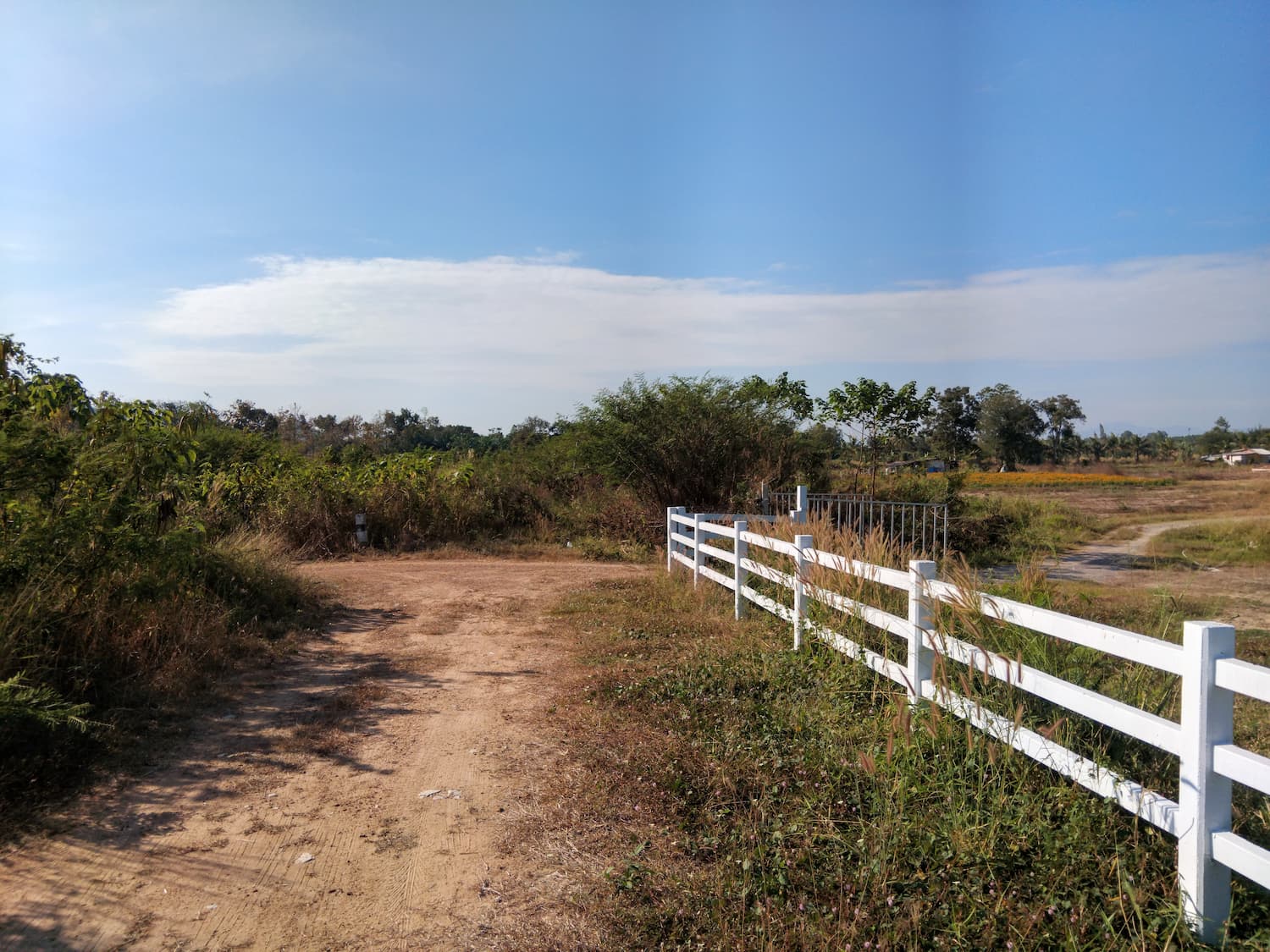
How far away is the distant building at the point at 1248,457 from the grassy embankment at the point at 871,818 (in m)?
79.6

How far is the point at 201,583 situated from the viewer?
→ 8.65m

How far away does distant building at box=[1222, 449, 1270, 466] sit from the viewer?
233 ft

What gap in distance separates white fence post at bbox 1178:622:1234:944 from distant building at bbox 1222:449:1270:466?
81.1 meters

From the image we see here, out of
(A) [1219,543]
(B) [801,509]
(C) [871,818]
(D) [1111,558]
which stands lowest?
(D) [1111,558]

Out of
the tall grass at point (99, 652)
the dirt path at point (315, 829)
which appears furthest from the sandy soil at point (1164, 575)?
the tall grass at point (99, 652)

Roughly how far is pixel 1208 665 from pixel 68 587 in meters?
7.17

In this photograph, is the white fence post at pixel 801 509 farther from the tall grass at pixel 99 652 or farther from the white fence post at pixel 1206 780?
the white fence post at pixel 1206 780

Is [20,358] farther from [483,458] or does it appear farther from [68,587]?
[483,458]

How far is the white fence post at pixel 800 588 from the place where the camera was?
7.13m

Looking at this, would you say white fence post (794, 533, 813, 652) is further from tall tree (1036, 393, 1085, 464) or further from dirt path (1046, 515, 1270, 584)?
tall tree (1036, 393, 1085, 464)

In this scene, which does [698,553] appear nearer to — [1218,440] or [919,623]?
[919,623]

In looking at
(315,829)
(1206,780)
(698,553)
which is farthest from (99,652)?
(698,553)

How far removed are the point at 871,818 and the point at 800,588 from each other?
10.5ft

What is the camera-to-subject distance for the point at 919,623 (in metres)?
4.92
